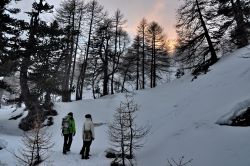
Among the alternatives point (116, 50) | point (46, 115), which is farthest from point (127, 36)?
point (46, 115)

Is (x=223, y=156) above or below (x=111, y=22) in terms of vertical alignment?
below

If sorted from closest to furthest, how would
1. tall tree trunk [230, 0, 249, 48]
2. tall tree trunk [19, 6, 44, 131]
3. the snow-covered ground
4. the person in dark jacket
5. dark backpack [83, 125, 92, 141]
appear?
the snow-covered ground → the person in dark jacket → dark backpack [83, 125, 92, 141] → tall tree trunk [230, 0, 249, 48] → tall tree trunk [19, 6, 44, 131]

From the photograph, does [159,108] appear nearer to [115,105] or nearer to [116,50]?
[115,105]

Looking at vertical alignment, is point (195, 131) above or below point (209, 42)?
below

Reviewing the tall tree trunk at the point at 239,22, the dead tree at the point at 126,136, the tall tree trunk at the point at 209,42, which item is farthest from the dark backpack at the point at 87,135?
the tall tree trunk at the point at 209,42

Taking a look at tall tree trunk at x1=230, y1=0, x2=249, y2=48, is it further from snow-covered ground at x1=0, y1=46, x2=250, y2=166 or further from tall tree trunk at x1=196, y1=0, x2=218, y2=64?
snow-covered ground at x1=0, y1=46, x2=250, y2=166

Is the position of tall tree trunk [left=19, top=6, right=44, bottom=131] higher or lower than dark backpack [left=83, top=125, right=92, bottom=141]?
higher

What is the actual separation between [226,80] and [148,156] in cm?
728

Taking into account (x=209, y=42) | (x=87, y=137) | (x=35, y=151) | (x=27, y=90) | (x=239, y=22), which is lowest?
(x=35, y=151)

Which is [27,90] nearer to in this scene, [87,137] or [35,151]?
[87,137]

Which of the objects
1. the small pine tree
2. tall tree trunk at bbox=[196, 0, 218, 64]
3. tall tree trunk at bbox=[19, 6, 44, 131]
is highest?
tall tree trunk at bbox=[196, 0, 218, 64]

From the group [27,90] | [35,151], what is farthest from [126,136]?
[27,90]

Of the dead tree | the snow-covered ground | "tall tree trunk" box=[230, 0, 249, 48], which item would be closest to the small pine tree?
the snow-covered ground

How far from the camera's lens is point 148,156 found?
11445 mm
